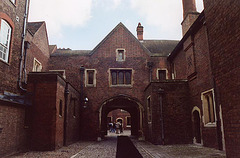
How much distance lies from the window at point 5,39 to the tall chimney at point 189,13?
14748 mm

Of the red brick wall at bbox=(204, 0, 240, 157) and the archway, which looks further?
the archway

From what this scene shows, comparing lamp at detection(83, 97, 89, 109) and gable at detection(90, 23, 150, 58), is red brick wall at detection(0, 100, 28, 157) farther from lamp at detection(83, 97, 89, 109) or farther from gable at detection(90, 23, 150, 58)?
gable at detection(90, 23, 150, 58)

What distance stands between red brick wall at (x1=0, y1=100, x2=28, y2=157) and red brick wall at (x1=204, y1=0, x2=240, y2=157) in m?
7.98

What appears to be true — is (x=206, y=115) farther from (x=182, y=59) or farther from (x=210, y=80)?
(x=182, y=59)

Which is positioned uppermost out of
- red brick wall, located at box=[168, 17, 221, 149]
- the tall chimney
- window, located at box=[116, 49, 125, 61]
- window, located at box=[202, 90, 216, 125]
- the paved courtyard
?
the tall chimney

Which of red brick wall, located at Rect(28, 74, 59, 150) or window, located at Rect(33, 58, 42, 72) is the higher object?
window, located at Rect(33, 58, 42, 72)

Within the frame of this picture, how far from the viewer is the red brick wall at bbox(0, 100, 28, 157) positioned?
8.74 meters

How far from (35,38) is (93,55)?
512 centimetres

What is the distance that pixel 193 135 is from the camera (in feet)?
44.4

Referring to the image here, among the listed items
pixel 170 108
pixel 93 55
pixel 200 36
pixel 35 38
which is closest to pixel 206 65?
pixel 200 36

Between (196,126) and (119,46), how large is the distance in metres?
9.80

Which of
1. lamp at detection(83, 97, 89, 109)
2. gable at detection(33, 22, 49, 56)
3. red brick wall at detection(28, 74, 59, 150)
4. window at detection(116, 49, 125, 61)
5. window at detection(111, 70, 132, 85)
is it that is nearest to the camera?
red brick wall at detection(28, 74, 59, 150)

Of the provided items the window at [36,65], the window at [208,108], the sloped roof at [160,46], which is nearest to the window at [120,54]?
the sloped roof at [160,46]

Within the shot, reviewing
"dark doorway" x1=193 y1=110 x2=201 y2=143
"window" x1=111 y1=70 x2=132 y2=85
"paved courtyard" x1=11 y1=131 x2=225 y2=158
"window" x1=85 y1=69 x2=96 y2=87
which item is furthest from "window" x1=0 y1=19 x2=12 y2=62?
"dark doorway" x1=193 y1=110 x2=201 y2=143
